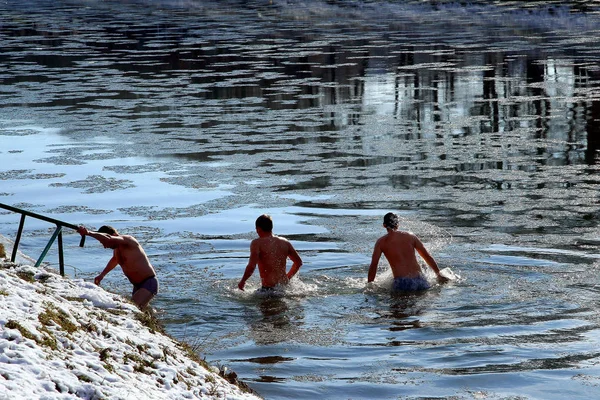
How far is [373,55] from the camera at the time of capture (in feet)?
129

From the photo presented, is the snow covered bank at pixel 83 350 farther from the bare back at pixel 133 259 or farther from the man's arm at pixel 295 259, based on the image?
the man's arm at pixel 295 259

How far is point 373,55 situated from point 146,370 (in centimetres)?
3178

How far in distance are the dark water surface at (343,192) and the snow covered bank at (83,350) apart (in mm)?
1122

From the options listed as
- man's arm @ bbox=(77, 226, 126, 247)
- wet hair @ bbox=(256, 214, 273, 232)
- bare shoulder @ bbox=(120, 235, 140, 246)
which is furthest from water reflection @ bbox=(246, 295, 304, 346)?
man's arm @ bbox=(77, 226, 126, 247)

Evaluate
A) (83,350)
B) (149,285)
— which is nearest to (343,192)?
(149,285)

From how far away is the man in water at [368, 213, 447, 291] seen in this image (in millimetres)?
13820

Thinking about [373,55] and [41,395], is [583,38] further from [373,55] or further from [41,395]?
[41,395]

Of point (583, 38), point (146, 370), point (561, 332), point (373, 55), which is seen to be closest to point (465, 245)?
point (561, 332)

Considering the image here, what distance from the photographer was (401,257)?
13.8 m

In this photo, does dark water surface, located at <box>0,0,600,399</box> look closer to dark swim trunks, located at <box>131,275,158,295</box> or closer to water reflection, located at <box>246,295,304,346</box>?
water reflection, located at <box>246,295,304,346</box>

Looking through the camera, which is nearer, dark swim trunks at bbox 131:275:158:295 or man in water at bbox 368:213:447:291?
dark swim trunks at bbox 131:275:158:295

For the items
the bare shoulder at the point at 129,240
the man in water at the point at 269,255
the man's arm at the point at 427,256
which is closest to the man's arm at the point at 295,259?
the man in water at the point at 269,255

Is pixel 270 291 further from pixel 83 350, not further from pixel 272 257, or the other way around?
pixel 83 350

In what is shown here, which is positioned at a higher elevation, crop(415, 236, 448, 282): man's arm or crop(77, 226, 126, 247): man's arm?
crop(77, 226, 126, 247): man's arm
